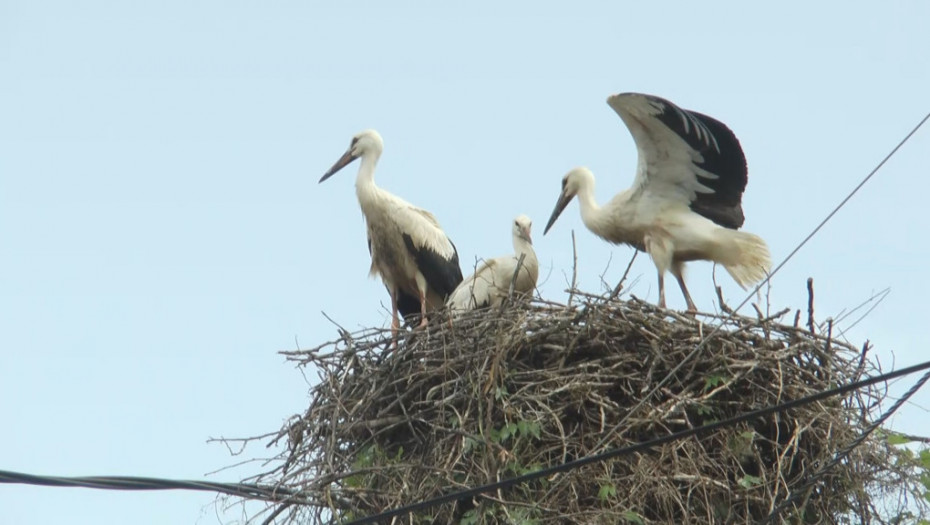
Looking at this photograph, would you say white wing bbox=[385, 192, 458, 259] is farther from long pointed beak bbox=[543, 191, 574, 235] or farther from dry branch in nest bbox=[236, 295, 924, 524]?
dry branch in nest bbox=[236, 295, 924, 524]

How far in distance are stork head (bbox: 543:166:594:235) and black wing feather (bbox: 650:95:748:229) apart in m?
0.81

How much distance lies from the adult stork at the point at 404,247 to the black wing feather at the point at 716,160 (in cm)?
181

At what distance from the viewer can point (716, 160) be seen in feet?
29.3

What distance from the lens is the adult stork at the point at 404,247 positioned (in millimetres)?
9891

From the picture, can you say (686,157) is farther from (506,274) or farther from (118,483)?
(118,483)

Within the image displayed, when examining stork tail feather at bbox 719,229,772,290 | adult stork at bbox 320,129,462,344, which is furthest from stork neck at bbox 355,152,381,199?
stork tail feather at bbox 719,229,772,290

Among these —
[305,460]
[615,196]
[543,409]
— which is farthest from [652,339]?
[615,196]

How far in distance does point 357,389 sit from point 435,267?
2604mm

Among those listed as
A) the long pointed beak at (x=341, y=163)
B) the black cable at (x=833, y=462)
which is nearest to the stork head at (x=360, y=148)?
the long pointed beak at (x=341, y=163)

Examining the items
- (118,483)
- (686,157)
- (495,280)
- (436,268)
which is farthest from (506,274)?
(118,483)

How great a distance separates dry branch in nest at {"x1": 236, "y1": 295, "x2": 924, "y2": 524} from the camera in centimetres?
669

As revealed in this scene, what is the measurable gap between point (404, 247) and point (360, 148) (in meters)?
0.88

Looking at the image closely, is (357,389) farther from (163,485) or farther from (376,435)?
(163,485)

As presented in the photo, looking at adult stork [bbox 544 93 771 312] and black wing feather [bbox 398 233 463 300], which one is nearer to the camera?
adult stork [bbox 544 93 771 312]
